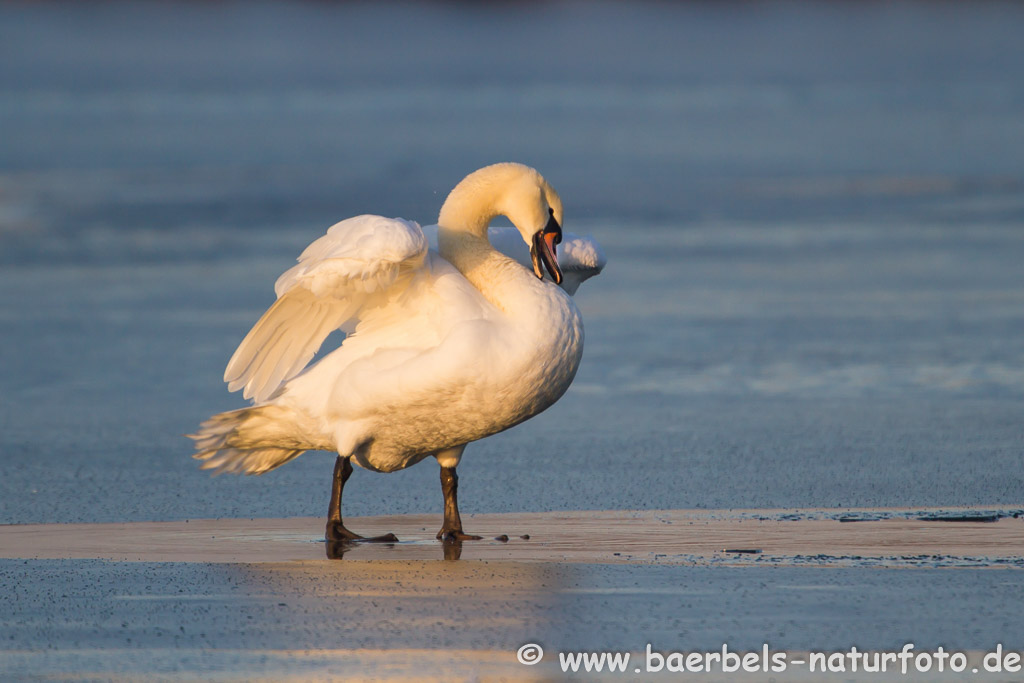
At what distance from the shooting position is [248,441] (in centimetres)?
670

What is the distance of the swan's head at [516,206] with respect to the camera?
659 cm

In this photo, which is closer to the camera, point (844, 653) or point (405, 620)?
point (844, 653)

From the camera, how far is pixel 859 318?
10398 millimetres

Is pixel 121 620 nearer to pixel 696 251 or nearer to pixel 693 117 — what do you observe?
pixel 696 251

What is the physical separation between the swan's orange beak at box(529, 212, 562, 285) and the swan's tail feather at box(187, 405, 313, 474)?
1.15 meters

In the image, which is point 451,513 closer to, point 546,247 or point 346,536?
point 346,536

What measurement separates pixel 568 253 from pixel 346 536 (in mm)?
1707

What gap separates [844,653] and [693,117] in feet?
54.3

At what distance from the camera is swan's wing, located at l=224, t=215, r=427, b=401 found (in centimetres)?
606

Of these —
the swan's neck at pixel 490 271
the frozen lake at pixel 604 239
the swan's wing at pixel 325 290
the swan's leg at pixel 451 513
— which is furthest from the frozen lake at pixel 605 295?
the swan's neck at pixel 490 271

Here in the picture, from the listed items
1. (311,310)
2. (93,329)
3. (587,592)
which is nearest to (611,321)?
(93,329)

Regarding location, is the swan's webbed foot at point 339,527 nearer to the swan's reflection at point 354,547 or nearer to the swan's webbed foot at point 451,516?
the swan's reflection at point 354,547

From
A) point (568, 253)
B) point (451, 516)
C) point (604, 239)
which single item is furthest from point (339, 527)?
point (604, 239)

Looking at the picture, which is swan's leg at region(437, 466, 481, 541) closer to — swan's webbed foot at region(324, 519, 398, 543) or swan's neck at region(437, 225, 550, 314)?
swan's webbed foot at region(324, 519, 398, 543)
